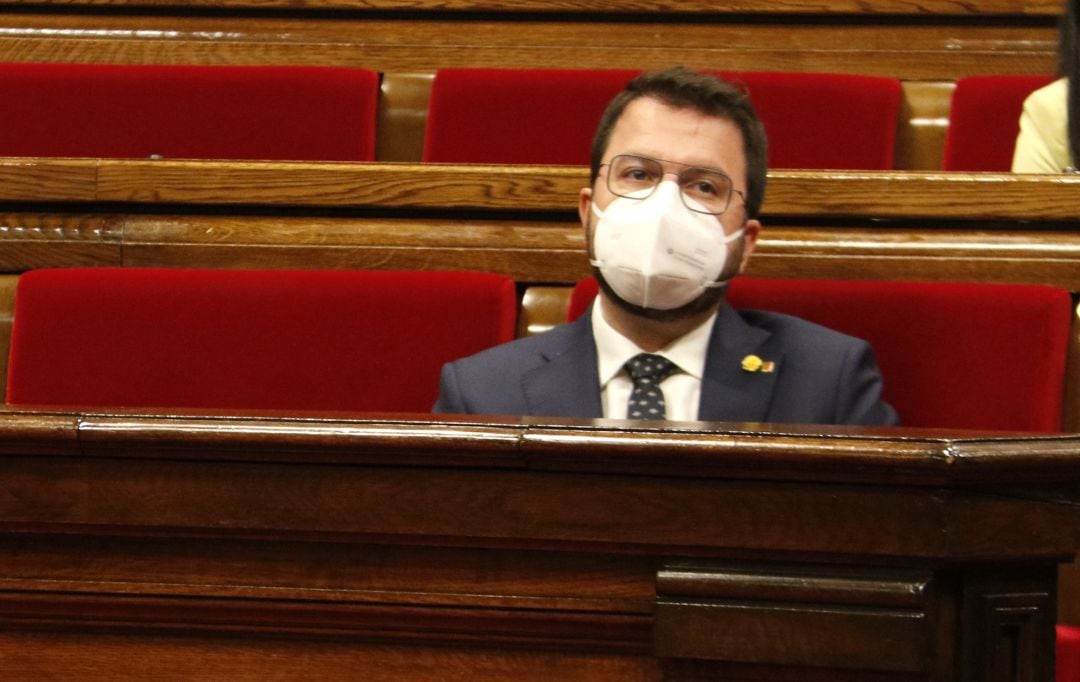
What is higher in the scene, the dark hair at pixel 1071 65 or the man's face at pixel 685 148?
the dark hair at pixel 1071 65

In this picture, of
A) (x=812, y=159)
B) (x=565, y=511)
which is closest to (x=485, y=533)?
(x=565, y=511)

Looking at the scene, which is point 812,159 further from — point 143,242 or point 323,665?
point 323,665

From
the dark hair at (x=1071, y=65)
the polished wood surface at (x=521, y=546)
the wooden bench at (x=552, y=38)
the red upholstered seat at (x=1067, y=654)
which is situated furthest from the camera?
the wooden bench at (x=552, y=38)

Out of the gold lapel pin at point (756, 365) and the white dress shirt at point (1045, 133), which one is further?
the white dress shirt at point (1045, 133)

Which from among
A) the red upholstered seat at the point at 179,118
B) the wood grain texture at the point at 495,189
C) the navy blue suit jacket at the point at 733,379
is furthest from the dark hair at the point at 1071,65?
the red upholstered seat at the point at 179,118

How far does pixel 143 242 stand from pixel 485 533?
0.32 m

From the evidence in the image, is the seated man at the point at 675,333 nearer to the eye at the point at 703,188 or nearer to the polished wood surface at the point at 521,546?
the eye at the point at 703,188

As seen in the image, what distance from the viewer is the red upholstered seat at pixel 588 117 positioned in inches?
25.4

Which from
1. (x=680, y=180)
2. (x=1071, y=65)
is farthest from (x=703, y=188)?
(x=1071, y=65)

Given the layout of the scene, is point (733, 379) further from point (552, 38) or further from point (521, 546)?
point (552, 38)

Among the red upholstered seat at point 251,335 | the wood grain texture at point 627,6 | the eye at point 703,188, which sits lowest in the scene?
the red upholstered seat at point 251,335

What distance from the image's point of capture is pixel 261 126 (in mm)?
677

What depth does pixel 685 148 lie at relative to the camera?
437 mm

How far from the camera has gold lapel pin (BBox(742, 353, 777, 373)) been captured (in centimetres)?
42
